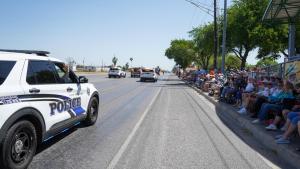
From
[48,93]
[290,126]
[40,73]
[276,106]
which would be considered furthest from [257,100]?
[40,73]

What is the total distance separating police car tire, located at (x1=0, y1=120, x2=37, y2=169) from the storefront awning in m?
12.7

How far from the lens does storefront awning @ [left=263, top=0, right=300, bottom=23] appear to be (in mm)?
16797

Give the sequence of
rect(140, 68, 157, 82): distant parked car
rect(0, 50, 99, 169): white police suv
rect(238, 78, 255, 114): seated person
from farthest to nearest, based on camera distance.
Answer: rect(140, 68, 157, 82): distant parked car < rect(238, 78, 255, 114): seated person < rect(0, 50, 99, 169): white police suv

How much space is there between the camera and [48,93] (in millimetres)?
7496

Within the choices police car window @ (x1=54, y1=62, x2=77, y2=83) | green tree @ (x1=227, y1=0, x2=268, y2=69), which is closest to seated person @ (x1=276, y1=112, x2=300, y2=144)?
police car window @ (x1=54, y1=62, x2=77, y2=83)

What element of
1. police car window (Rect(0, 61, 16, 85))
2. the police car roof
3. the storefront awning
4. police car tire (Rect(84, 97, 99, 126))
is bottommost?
police car tire (Rect(84, 97, 99, 126))

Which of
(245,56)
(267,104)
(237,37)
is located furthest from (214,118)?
(245,56)

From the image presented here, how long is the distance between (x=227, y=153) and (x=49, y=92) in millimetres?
3536

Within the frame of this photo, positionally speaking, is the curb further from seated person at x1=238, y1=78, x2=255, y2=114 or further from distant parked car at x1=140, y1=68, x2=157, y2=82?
distant parked car at x1=140, y1=68, x2=157, y2=82

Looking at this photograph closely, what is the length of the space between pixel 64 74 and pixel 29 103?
→ 8.24ft

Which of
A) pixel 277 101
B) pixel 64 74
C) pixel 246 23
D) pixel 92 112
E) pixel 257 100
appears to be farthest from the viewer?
pixel 246 23

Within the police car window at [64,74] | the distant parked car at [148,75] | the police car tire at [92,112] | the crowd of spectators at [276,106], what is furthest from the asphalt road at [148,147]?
the distant parked car at [148,75]

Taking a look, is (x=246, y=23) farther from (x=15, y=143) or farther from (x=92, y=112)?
(x=15, y=143)

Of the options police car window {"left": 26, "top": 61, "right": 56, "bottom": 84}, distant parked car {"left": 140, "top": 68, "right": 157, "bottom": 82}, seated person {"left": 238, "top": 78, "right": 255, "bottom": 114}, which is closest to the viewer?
police car window {"left": 26, "top": 61, "right": 56, "bottom": 84}
